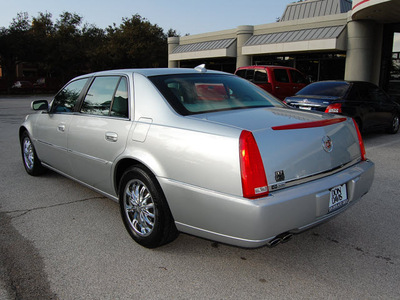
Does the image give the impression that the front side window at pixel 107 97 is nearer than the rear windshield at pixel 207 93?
No

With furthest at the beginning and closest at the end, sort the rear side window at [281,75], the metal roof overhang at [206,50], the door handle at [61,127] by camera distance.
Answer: the metal roof overhang at [206,50]
the rear side window at [281,75]
the door handle at [61,127]

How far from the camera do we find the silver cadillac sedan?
2.49m

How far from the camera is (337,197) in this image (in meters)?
2.86

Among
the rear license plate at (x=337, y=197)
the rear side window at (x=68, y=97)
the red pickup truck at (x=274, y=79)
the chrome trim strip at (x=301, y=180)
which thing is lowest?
the rear license plate at (x=337, y=197)

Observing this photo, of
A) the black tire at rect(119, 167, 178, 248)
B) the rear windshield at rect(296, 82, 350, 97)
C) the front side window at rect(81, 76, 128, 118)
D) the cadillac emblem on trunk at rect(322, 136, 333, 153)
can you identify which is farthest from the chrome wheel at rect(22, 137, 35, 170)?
the rear windshield at rect(296, 82, 350, 97)

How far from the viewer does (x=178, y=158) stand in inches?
109

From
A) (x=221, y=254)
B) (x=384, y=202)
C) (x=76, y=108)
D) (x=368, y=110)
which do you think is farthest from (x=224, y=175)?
(x=368, y=110)

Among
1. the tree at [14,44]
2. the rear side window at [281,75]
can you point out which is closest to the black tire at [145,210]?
the rear side window at [281,75]

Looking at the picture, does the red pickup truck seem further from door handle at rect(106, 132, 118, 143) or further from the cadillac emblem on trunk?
the cadillac emblem on trunk

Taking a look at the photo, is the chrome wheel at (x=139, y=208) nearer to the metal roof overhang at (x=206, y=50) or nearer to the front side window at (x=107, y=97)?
the front side window at (x=107, y=97)

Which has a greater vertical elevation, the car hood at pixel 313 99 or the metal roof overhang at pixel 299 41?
the metal roof overhang at pixel 299 41

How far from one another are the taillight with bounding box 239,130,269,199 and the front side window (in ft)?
4.71

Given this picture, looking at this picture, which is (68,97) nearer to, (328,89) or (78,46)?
(328,89)

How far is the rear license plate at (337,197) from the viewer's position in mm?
2785
